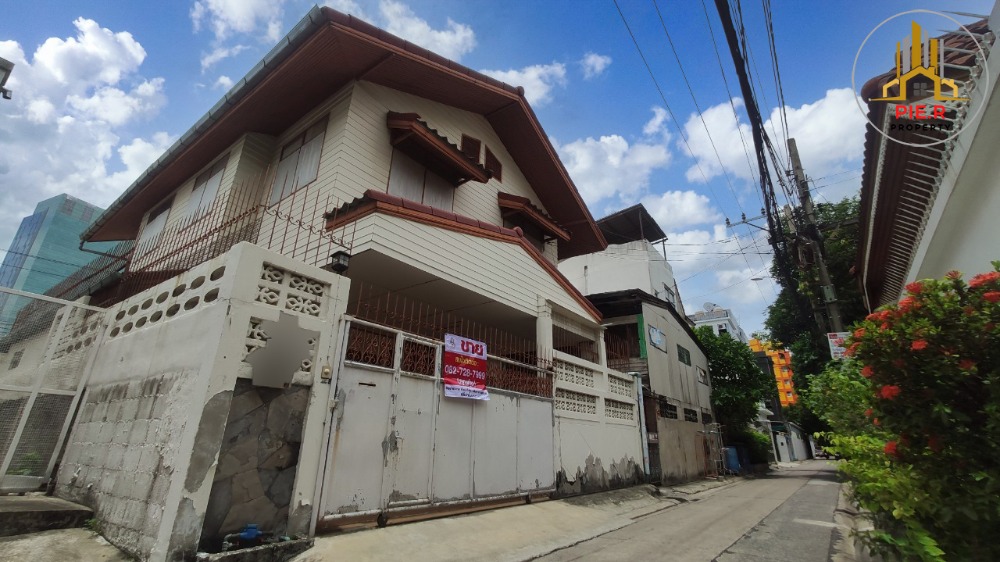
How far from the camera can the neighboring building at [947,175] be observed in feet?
11.9

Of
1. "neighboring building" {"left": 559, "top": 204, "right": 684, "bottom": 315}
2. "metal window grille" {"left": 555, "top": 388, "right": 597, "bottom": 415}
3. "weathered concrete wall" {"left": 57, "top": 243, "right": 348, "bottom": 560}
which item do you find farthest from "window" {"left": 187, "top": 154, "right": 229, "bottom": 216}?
"neighboring building" {"left": 559, "top": 204, "right": 684, "bottom": 315}

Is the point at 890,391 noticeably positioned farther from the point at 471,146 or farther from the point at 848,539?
the point at 471,146

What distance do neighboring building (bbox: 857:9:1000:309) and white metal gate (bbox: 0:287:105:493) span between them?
10836 millimetres

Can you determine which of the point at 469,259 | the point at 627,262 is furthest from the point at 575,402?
the point at 627,262

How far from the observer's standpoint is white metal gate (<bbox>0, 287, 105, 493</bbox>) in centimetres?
587

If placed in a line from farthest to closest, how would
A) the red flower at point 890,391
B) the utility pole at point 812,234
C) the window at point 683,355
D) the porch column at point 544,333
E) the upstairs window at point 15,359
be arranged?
the window at point 683,355 → the utility pole at point 812,234 → the porch column at point 544,333 → the upstairs window at point 15,359 → the red flower at point 890,391

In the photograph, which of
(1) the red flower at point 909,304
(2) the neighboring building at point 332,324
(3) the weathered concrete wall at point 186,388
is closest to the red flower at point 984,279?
(1) the red flower at point 909,304

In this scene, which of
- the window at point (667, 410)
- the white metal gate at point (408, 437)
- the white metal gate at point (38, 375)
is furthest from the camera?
the window at point (667, 410)

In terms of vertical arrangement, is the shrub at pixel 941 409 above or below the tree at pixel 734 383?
below

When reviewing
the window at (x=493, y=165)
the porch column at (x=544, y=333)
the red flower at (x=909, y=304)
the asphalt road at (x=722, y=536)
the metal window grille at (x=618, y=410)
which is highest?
the window at (x=493, y=165)

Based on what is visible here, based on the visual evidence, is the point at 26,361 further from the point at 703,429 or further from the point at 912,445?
the point at 703,429

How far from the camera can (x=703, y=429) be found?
19.0 m

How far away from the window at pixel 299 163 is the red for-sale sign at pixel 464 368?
4897 millimetres

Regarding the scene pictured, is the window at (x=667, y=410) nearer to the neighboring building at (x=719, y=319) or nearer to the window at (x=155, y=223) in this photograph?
the window at (x=155, y=223)
